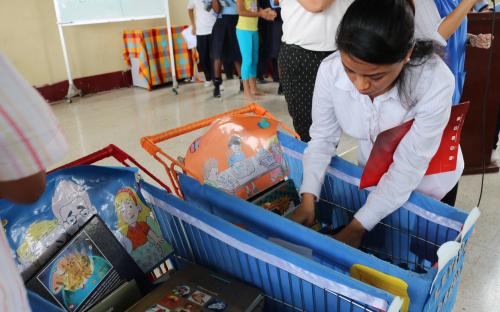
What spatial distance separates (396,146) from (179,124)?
2712 mm

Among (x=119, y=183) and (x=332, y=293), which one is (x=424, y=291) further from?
(x=119, y=183)

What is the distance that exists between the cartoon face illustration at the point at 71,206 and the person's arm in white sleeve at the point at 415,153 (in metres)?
0.66

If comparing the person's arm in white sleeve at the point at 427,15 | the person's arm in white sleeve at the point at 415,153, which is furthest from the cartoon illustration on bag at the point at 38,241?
the person's arm in white sleeve at the point at 427,15

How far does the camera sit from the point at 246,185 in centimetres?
138

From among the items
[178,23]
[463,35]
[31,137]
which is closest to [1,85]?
[31,137]

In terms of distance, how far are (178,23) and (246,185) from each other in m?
4.64

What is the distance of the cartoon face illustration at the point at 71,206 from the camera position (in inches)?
39.1

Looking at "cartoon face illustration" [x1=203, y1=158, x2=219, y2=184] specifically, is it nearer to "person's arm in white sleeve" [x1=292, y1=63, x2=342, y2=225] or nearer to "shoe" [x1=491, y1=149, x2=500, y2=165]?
"person's arm in white sleeve" [x1=292, y1=63, x2=342, y2=225]

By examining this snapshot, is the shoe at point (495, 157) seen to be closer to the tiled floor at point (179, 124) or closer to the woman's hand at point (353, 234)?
the tiled floor at point (179, 124)

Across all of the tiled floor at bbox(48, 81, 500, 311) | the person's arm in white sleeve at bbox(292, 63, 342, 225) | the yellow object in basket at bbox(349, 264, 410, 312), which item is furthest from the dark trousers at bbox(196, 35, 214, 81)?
the yellow object in basket at bbox(349, 264, 410, 312)

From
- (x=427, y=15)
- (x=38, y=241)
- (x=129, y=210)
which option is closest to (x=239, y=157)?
(x=129, y=210)

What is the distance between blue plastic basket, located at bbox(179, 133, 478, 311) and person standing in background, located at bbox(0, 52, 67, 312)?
61 cm

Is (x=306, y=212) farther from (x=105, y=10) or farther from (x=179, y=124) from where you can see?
(x=105, y=10)

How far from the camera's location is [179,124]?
3.67 meters
